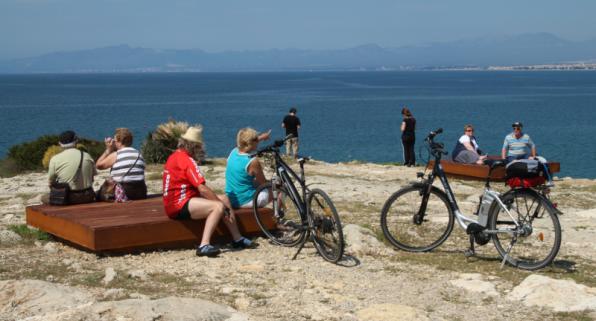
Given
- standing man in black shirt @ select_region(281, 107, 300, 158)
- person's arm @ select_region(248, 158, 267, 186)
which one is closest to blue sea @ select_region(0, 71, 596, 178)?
standing man in black shirt @ select_region(281, 107, 300, 158)

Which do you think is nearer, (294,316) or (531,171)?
(294,316)

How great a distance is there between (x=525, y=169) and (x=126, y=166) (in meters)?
4.73

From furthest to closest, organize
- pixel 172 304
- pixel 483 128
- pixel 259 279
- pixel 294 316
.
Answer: pixel 483 128 < pixel 259 279 < pixel 294 316 < pixel 172 304

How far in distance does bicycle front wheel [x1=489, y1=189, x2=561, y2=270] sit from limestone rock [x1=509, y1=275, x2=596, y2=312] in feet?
2.20

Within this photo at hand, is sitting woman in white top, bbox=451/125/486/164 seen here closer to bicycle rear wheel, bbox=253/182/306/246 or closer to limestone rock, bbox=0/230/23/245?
bicycle rear wheel, bbox=253/182/306/246

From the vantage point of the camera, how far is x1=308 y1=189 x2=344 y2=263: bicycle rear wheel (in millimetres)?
7699

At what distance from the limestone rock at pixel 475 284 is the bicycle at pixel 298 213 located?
3.86ft

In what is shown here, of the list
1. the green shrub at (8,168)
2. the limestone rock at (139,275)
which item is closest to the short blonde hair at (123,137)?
the limestone rock at (139,275)

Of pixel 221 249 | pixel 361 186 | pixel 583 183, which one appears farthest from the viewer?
pixel 583 183

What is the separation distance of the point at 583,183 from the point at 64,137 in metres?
12.9

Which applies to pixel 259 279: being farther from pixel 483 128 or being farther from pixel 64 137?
pixel 483 128

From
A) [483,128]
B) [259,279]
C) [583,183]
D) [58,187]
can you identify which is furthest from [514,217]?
[483,128]

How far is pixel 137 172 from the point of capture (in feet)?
32.3

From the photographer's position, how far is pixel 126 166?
9.73 m
